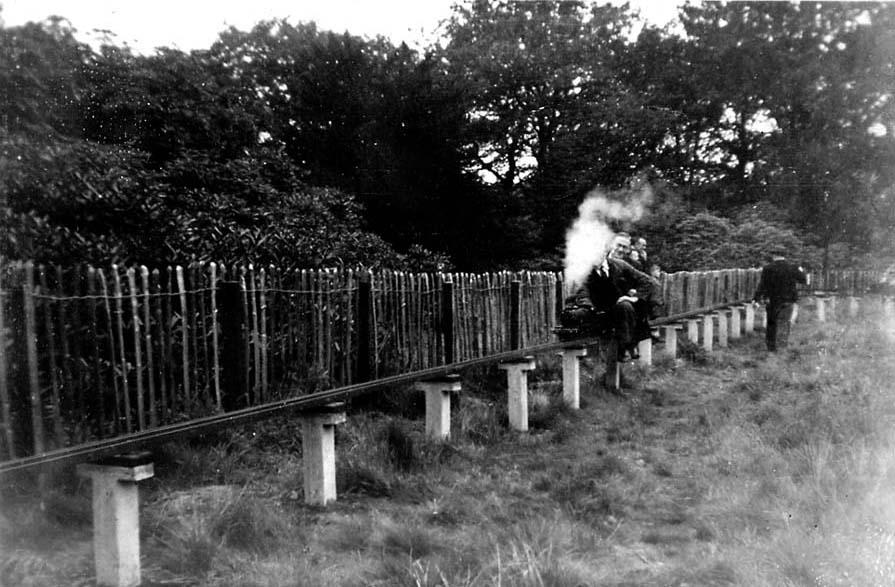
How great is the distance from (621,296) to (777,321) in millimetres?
6528

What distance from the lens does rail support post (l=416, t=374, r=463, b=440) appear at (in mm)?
6941

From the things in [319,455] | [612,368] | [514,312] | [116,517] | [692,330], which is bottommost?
[692,330]

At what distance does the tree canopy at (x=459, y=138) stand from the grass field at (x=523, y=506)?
2.07 m

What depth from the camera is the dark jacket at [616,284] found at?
31.7 feet

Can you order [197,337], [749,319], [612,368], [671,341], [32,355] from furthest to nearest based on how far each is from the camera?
[749,319]
[671,341]
[612,368]
[197,337]
[32,355]

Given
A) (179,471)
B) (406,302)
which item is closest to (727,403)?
(406,302)

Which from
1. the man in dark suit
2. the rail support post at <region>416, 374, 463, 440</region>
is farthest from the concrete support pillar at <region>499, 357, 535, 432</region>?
the man in dark suit

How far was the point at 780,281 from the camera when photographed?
556 inches

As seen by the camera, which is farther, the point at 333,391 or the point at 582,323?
the point at 582,323

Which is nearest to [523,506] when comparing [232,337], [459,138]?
[232,337]

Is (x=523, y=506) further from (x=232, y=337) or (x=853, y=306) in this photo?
(x=853, y=306)

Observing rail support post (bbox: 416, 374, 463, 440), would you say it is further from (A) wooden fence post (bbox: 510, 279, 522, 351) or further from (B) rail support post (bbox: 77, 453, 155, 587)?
(B) rail support post (bbox: 77, 453, 155, 587)

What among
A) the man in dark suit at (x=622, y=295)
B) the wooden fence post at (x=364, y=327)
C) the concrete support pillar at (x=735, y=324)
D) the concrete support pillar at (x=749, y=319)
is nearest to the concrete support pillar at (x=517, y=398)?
the wooden fence post at (x=364, y=327)

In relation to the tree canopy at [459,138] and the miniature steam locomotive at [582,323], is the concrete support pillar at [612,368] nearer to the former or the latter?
the miniature steam locomotive at [582,323]
